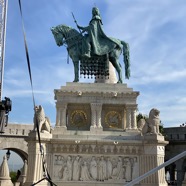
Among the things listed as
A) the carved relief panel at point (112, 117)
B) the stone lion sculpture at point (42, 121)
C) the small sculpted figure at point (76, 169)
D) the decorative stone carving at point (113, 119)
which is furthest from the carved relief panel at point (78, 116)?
the small sculpted figure at point (76, 169)

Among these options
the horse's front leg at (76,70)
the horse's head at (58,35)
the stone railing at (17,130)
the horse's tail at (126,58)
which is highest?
the horse's head at (58,35)

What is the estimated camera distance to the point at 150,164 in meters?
19.7

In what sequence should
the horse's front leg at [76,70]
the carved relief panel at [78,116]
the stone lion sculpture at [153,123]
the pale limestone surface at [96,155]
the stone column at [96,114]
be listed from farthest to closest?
the horse's front leg at [76,70]
the carved relief panel at [78,116]
the stone column at [96,114]
the stone lion sculpture at [153,123]
the pale limestone surface at [96,155]

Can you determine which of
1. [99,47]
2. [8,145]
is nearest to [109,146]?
[99,47]

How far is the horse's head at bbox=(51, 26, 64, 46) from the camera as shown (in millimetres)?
24625

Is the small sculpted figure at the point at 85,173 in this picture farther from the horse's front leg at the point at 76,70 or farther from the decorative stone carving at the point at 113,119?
the horse's front leg at the point at 76,70

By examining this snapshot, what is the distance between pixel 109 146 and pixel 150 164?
8.97 ft

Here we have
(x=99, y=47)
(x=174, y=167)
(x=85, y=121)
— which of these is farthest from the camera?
(x=174, y=167)

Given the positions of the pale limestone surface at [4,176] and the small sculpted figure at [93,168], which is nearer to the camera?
the small sculpted figure at [93,168]

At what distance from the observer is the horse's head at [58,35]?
24.6m

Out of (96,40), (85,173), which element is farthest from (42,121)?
(96,40)

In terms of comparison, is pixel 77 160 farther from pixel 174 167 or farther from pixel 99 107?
pixel 174 167

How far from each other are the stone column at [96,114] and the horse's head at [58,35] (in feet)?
19.3

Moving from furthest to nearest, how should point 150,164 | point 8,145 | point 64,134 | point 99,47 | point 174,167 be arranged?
point 174,167
point 8,145
point 99,47
point 64,134
point 150,164
